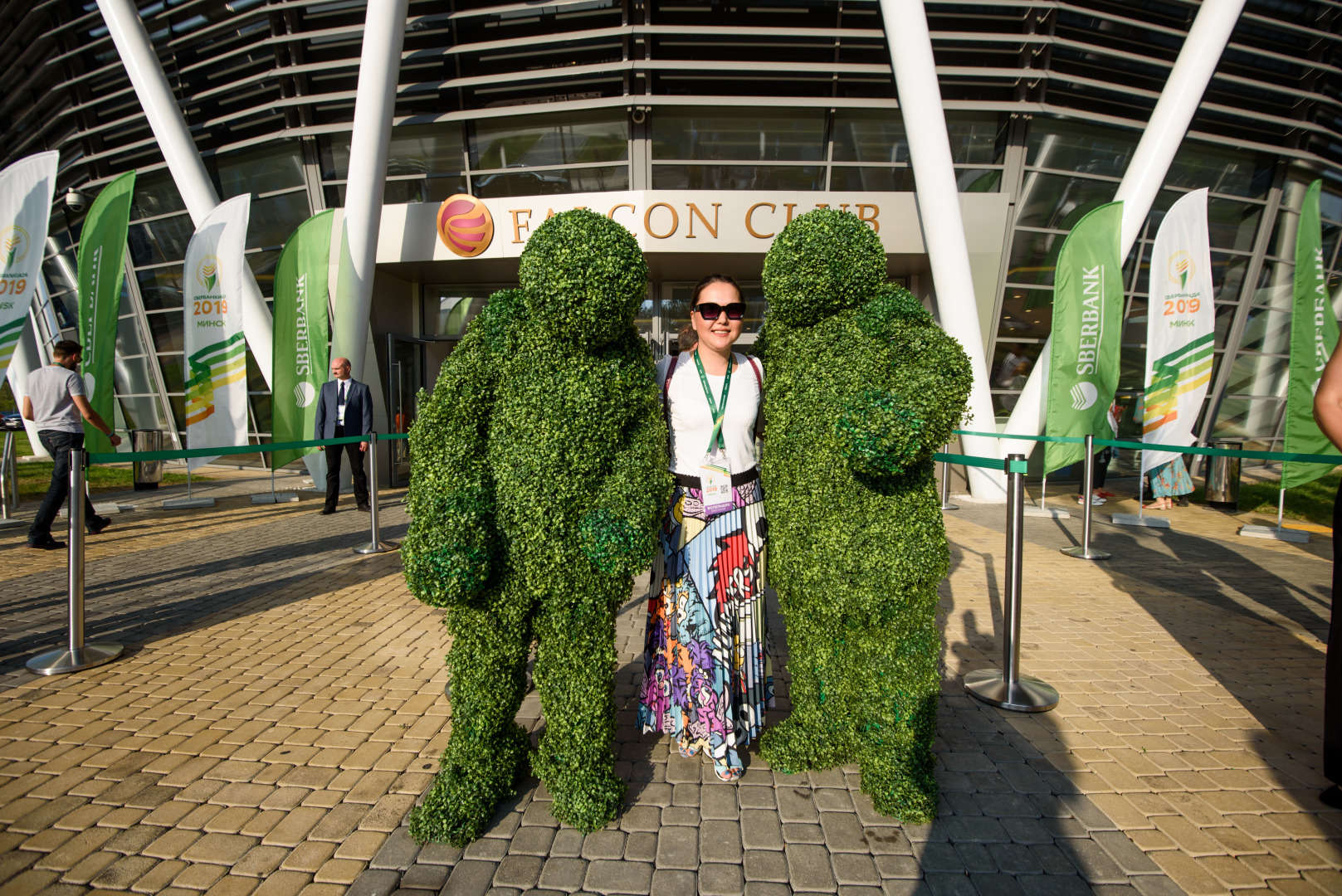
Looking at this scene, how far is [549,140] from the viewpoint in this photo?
10.2m

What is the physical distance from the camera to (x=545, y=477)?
2072mm

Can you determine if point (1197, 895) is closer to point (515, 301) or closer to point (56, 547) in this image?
point (515, 301)

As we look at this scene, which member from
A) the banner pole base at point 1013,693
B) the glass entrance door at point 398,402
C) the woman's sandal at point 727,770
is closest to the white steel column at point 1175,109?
the banner pole base at point 1013,693

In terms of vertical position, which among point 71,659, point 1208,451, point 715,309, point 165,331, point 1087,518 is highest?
point 165,331

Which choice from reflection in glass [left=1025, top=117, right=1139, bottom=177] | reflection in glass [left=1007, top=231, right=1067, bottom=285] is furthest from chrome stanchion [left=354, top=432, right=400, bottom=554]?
reflection in glass [left=1025, top=117, right=1139, bottom=177]

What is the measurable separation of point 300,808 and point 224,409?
6.56 meters

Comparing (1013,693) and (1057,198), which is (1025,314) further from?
(1013,693)

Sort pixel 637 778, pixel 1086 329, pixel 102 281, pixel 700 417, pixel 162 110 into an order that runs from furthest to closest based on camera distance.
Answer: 1. pixel 162 110
2. pixel 102 281
3. pixel 1086 329
4. pixel 637 778
5. pixel 700 417

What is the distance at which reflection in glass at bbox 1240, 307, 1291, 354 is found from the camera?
11.5m

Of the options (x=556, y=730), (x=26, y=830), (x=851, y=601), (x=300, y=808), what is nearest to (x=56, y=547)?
(x=26, y=830)

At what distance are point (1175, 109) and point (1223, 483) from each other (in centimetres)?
526

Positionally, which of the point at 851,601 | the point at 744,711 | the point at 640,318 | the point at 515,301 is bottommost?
the point at 744,711

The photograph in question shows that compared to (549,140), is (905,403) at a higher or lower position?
lower

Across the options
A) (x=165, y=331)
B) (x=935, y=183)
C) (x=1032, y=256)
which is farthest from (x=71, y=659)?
(x=1032, y=256)
